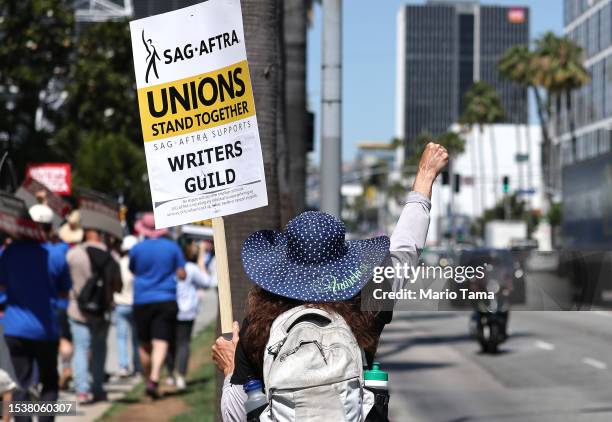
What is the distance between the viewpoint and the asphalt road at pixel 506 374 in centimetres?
1350

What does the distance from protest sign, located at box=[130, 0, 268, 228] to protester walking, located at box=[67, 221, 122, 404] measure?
740 cm

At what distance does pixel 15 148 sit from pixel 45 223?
112 ft

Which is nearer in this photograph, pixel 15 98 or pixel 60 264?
pixel 60 264

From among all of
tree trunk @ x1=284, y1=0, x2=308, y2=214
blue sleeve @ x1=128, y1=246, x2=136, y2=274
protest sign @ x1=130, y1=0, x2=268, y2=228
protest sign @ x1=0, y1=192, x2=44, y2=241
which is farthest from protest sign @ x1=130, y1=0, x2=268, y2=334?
tree trunk @ x1=284, y1=0, x2=308, y2=214

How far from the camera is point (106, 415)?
1162 centimetres

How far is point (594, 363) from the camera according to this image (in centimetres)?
1889

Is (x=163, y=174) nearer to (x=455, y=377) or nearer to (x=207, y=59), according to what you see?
(x=207, y=59)

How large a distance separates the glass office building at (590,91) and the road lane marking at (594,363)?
62.6 m

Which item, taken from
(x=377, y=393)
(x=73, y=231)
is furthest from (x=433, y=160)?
(x=73, y=231)

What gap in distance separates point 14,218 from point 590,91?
8465cm

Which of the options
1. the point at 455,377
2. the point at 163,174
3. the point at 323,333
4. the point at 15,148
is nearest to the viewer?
the point at 323,333

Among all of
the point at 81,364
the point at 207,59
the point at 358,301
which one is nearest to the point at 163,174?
the point at 207,59

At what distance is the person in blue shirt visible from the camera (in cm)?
1272

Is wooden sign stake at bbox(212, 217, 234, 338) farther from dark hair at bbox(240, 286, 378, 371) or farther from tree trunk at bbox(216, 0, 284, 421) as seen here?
tree trunk at bbox(216, 0, 284, 421)
